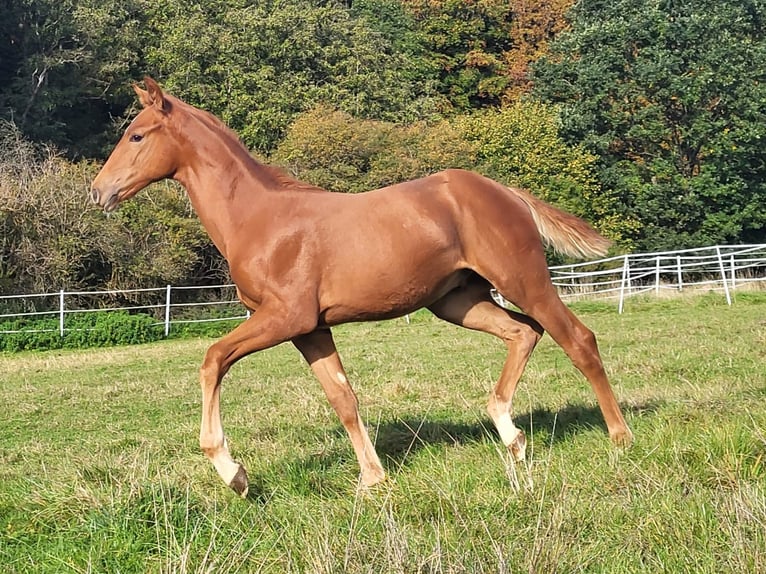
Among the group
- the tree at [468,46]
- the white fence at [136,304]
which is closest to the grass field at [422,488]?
the white fence at [136,304]

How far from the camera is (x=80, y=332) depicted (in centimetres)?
2244

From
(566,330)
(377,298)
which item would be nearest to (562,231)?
(566,330)

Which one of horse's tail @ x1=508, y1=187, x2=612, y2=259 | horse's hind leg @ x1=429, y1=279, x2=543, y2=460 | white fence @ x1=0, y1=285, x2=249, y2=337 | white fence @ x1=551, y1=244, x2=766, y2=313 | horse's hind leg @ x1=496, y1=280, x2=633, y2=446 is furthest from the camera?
white fence @ x1=0, y1=285, x2=249, y2=337

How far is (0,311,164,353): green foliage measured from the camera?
71.6ft

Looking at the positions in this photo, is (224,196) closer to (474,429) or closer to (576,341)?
(576,341)

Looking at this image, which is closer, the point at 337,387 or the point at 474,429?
the point at 337,387

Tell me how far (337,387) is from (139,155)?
6.42 ft

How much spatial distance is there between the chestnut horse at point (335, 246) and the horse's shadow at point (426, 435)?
0.33 metres

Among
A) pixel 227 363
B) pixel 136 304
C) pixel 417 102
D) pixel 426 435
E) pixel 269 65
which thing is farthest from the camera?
pixel 417 102

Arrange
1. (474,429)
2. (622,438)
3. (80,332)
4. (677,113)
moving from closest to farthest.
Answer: (622,438) → (474,429) → (80,332) → (677,113)

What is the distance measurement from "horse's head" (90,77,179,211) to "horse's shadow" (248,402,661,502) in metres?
2.05

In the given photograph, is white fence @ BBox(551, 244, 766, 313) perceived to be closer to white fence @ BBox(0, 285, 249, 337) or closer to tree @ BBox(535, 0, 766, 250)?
tree @ BBox(535, 0, 766, 250)

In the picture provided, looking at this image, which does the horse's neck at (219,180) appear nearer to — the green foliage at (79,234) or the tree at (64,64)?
the green foliage at (79,234)

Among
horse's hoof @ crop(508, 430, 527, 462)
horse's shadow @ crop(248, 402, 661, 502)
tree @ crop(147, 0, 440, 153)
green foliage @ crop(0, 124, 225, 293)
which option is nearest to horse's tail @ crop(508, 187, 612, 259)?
horse's shadow @ crop(248, 402, 661, 502)
